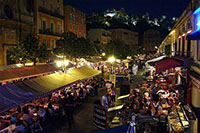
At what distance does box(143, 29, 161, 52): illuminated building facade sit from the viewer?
93.9m

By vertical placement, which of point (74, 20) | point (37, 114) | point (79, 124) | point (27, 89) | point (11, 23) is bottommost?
point (79, 124)

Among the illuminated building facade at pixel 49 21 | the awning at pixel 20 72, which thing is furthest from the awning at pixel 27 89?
the illuminated building facade at pixel 49 21

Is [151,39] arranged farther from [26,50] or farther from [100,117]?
[100,117]

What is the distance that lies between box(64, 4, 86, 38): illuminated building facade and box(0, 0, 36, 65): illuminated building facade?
15329 millimetres

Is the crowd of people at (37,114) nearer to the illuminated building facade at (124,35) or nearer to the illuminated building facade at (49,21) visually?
the illuminated building facade at (49,21)

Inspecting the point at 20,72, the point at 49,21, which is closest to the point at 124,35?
the point at 49,21

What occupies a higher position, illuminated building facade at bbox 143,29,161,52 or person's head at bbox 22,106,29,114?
illuminated building facade at bbox 143,29,161,52

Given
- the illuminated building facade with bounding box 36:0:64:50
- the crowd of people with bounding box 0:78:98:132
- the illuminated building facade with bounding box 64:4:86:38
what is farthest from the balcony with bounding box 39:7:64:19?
the crowd of people with bounding box 0:78:98:132

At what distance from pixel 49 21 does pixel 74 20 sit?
12.3 metres

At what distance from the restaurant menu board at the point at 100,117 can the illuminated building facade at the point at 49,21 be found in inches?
833

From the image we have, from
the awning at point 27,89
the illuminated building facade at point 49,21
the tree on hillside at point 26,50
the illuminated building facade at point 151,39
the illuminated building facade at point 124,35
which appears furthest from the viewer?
the illuminated building facade at point 151,39

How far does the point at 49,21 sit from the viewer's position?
104ft

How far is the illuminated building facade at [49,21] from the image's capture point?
29.3m

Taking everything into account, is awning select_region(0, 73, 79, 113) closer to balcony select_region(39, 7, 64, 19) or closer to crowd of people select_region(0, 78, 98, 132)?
crowd of people select_region(0, 78, 98, 132)
